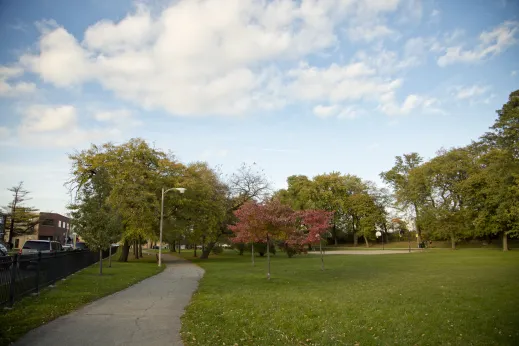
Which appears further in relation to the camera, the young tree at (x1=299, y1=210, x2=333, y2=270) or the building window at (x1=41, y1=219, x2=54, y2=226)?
the building window at (x1=41, y1=219, x2=54, y2=226)

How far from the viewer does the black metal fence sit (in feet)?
31.3

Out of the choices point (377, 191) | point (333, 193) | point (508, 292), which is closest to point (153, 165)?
point (508, 292)

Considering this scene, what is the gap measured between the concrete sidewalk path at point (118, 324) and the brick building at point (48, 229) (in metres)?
85.1

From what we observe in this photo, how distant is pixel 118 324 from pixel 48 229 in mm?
96516

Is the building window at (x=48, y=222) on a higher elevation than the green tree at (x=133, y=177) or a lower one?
lower

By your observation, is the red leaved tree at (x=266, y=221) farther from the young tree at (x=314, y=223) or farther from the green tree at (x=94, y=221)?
the green tree at (x=94, y=221)

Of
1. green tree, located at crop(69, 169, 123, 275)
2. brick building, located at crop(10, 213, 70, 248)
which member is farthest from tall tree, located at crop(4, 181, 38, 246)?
green tree, located at crop(69, 169, 123, 275)

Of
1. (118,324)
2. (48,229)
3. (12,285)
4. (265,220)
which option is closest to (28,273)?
(12,285)

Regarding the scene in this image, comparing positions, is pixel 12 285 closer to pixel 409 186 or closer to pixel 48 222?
pixel 409 186

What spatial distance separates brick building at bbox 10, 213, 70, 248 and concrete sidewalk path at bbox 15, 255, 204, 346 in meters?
85.1

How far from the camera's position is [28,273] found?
11.3 metres

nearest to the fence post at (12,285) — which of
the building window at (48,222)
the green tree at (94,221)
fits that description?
the green tree at (94,221)

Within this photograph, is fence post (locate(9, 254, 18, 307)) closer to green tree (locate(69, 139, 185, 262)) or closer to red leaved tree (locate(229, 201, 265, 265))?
red leaved tree (locate(229, 201, 265, 265))

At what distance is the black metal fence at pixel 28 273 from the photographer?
376 inches
